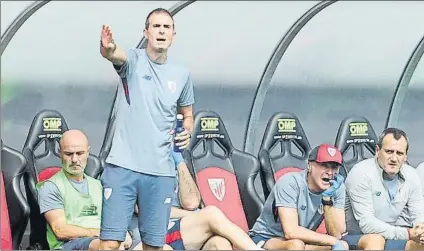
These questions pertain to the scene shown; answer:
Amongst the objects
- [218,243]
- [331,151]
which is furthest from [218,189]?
[331,151]

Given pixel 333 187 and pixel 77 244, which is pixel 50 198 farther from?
pixel 333 187

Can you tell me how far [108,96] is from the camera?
6.66 meters

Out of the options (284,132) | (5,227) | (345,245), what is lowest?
(345,245)

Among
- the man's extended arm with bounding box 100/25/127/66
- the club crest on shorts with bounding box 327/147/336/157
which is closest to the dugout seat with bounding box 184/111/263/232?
→ the club crest on shorts with bounding box 327/147/336/157

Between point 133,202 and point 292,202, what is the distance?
3.04 feet

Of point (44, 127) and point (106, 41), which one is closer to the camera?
point (106, 41)

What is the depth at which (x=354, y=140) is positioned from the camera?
6.93 meters

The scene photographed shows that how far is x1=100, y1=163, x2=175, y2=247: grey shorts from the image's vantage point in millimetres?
6258

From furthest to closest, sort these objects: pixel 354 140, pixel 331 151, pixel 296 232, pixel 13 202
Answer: pixel 354 140 → pixel 331 151 → pixel 296 232 → pixel 13 202

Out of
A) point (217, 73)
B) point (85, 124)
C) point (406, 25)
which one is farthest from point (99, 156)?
point (406, 25)

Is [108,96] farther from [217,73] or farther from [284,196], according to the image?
[284,196]

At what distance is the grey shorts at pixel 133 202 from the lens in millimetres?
6258

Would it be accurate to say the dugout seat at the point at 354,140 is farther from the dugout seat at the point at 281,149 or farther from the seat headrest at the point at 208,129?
the seat headrest at the point at 208,129

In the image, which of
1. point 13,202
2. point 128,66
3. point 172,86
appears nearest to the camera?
point 128,66
